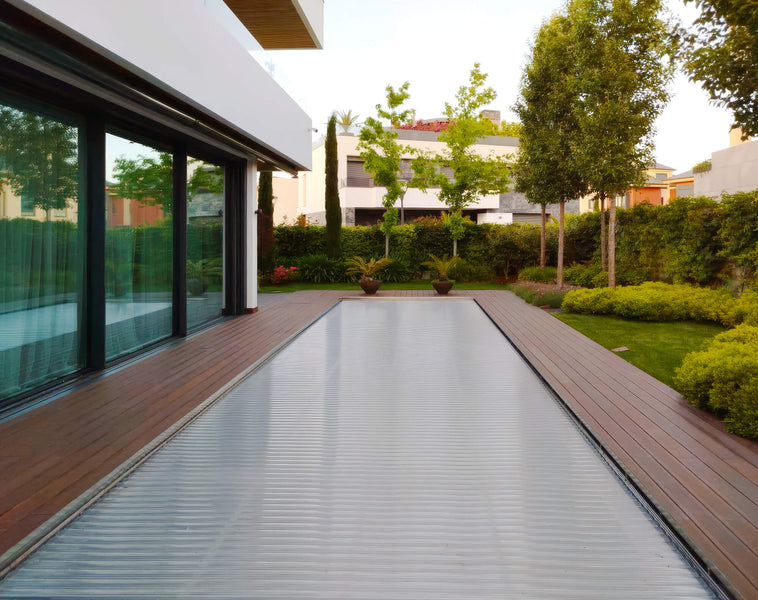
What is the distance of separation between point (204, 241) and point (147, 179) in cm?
203

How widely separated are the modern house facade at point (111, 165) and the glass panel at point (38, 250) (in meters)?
0.01

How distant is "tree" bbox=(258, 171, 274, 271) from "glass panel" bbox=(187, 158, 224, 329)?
6264 mm

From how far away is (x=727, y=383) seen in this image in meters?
4.40

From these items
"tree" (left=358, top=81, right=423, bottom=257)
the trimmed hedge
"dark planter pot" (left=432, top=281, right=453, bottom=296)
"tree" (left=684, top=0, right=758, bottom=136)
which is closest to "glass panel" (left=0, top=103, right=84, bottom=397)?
"tree" (left=684, top=0, right=758, bottom=136)

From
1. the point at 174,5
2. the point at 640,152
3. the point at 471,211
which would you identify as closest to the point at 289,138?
the point at 174,5

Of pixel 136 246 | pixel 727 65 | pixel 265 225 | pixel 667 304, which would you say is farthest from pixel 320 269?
pixel 727 65

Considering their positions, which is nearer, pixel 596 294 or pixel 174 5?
pixel 174 5

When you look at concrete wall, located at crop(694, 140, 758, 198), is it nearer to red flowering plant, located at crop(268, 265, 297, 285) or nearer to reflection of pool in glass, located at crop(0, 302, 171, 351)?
red flowering plant, located at crop(268, 265, 297, 285)

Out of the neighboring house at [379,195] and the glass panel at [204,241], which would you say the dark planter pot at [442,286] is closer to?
the glass panel at [204,241]

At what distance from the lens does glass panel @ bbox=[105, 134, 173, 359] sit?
19.9 feet

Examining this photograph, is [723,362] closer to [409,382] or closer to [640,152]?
[409,382]

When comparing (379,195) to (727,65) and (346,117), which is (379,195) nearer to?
(346,117)

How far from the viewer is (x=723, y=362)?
4582 millimetres

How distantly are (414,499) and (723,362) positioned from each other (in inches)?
107
